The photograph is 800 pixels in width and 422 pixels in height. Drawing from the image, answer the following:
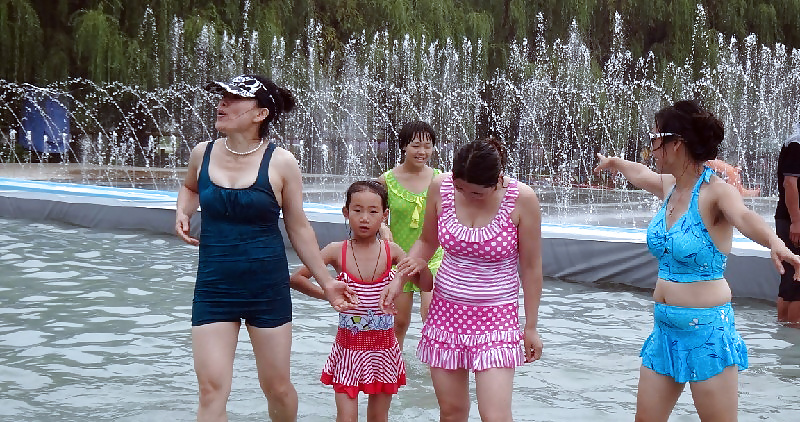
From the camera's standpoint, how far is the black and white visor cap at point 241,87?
3783 millimetres

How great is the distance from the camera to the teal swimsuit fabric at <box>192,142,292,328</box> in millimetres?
3682

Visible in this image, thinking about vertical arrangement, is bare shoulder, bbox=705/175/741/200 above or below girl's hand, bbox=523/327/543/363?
above

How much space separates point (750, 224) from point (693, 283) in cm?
31

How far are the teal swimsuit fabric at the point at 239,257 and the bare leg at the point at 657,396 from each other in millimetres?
1377

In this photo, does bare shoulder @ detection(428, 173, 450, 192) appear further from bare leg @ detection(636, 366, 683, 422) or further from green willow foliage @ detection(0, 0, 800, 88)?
green willow foliage @ detection(0, 0, 800, 88)

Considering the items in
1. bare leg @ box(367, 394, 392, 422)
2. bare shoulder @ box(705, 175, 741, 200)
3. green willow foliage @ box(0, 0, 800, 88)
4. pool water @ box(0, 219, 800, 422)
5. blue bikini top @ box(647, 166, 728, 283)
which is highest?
green willow foliage @ box(0, 0, 800, 88)

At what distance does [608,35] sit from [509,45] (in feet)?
7.56

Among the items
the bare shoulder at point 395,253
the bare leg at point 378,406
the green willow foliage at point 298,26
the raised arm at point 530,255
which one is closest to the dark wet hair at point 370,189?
the bare shoulder at point 395,253

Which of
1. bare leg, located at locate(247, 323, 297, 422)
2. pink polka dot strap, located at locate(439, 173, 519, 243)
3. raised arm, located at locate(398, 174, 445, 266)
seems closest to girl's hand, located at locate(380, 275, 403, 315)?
raised arm, located at locate(398, 174, 445, 266)

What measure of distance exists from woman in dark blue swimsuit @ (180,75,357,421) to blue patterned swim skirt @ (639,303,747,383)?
3.92ft

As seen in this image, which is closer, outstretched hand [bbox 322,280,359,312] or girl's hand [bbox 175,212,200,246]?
outstretched hand [bbox 322,280,359,312]

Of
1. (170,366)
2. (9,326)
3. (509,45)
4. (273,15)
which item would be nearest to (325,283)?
(170,366)

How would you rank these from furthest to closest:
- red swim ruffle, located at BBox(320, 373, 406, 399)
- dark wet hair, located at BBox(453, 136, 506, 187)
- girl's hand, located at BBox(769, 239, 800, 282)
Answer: red swim ruffle, located at BBox(320, 373, 406, 399)
dark wet hair, located at BBox(453, 136, 506, 187)
girl's hand, located at BBox(769, 239, 800, 282)

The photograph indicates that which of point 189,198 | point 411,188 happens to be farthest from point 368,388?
point 411,188
